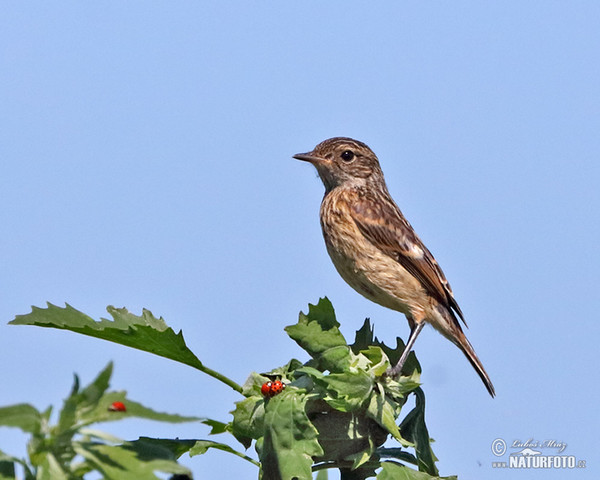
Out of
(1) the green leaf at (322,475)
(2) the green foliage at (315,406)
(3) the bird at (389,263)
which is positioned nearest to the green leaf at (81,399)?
(2) the green foliage at (315,406)

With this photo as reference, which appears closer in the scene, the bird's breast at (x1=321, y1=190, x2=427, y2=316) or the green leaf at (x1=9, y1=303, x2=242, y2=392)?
the green leaf at (x1=9, y1=303, x2=242, y2=392)

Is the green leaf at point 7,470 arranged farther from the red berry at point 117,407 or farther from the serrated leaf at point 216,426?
the serrated leaf at point 216,426

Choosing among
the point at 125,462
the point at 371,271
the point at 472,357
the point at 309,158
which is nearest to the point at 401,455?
the point at 125,462

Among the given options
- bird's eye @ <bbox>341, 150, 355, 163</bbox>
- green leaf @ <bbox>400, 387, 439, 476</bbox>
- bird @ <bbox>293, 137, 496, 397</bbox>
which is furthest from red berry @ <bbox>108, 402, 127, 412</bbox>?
bird's eye @ <bbox>341, 150, 355, 163</bbox>

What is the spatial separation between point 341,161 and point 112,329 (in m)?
5.89

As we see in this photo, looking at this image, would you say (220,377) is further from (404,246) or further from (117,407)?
(404,246)

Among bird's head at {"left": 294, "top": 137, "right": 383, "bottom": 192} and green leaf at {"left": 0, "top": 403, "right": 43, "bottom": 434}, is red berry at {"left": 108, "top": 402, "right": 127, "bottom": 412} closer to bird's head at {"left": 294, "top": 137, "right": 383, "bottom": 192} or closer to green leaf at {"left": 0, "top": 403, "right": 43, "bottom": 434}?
green leaf at {"left": 0, "top": 403, "right": 43, "bottom": 434}

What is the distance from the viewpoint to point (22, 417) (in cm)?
232

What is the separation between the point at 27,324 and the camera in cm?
416

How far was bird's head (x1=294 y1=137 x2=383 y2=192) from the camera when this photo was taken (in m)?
9.66

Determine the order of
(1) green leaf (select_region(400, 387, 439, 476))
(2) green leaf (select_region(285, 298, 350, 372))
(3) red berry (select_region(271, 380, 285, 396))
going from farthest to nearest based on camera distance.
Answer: (1) green leaf (select_region(400, 387, 439, 476)) → (2) green leaf (select_region(285, 298, 350, 372)) → (3) red berry (select_region(271, 380, 285, 396))

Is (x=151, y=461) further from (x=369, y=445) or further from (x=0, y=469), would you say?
(x=369, y=445)

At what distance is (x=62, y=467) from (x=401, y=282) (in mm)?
6270

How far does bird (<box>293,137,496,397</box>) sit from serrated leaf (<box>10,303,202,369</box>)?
4122 millimetres
